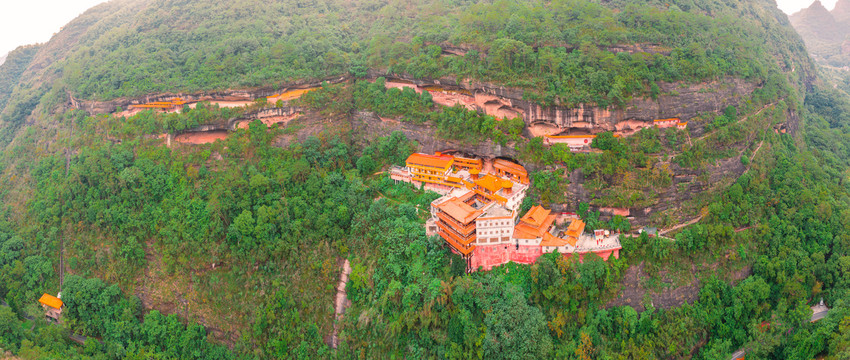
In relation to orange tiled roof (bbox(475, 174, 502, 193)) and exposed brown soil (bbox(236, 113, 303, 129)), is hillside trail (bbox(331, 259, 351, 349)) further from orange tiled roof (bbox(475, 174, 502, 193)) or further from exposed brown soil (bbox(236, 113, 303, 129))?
exposed brown soil (bbox(236, 113, 303, 129))

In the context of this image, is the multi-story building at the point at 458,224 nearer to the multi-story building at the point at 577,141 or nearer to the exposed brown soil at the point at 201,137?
the multi-story building at the point at 577,141

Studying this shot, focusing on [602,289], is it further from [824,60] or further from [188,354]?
[824,60]

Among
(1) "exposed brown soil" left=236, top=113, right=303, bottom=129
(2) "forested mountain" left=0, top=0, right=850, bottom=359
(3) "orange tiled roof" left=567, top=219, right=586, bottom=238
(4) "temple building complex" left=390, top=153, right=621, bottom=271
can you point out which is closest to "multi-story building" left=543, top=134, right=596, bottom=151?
(2) "forested mountain" left=0, top=0, right=850, bottom=359

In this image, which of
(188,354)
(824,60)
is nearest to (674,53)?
(188,354)

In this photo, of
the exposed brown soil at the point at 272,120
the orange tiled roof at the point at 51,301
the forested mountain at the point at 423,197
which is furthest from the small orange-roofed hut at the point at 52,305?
the exposed brown soil at the point at 272,120

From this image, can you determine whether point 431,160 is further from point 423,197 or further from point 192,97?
point 192,97
